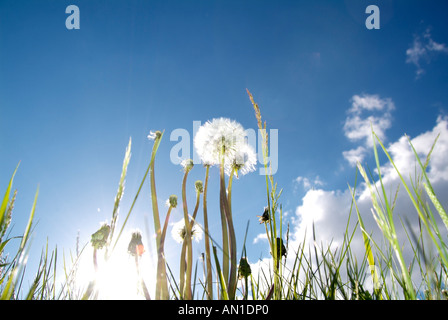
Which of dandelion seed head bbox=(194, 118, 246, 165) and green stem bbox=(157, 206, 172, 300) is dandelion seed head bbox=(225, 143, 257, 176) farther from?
green stem bbox=(157, 206, 172, 300)

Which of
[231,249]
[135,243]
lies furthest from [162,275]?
[135,243]

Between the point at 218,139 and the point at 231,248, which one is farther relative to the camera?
the point at 218,139

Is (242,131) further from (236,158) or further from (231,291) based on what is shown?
(231,291)

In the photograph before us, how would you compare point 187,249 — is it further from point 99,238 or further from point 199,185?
point 199,185

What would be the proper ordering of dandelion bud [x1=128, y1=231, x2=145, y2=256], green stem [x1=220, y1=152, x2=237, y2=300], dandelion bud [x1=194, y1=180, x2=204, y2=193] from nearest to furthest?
green stem [x1=220, y1=152, x2=237, y2=300]
dandelion bud [x1=128, y1=231, x2=145, y2=256]
dandelion bud [x1=194, y1=180, x2=204, y2=193]

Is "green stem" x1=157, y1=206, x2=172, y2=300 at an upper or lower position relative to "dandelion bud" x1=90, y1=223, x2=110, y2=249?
lower

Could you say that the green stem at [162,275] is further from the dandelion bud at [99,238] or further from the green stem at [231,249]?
the dandelion bud at [99,238]

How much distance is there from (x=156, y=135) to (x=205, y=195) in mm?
789

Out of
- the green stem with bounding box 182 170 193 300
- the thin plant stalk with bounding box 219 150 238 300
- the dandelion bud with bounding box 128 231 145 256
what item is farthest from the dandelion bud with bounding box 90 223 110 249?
the thin plant stalk with bounding box 219 150 238 300

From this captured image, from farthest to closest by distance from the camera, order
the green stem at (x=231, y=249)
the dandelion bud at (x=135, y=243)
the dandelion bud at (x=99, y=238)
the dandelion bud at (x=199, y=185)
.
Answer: the dandelion bud at (x=199, y=185), the dandelion bud at (x=135, y=243), the dandelion bud at (x=99, y=238), the green stem at (x=231, y=249)

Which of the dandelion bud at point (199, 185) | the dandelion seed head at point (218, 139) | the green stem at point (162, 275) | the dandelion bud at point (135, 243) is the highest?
the dandelion seed head at point (218, 139)

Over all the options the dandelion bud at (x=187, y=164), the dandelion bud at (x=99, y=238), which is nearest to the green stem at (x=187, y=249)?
the dandelion bud at (x=187, y=164)

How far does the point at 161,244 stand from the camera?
2.20m
